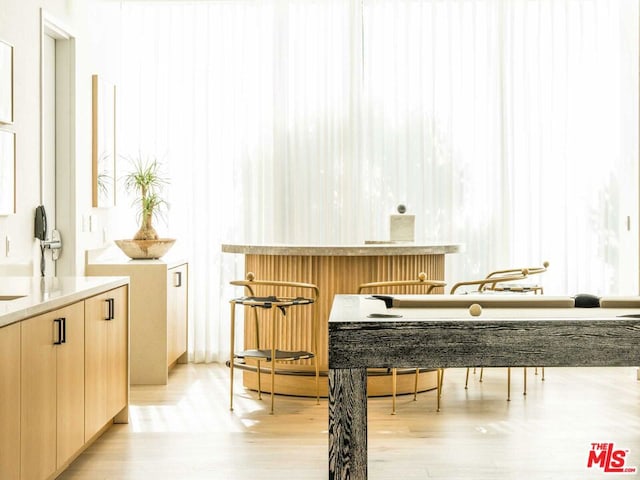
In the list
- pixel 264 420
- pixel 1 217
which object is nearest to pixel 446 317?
pixel 264 420

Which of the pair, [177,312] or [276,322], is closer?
[276,322]

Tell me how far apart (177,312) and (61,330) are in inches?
118

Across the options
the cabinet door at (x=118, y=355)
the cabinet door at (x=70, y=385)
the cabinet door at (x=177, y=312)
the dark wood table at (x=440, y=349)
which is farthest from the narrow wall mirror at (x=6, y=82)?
the dark wood table at (x=440, y=349)

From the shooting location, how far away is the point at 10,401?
283cm

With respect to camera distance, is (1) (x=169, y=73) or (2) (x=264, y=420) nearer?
(2) (x=264, y=420)

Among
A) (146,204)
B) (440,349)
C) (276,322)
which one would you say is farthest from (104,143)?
(440,349)

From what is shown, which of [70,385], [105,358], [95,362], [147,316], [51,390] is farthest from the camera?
[147,316]

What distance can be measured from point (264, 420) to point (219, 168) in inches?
108

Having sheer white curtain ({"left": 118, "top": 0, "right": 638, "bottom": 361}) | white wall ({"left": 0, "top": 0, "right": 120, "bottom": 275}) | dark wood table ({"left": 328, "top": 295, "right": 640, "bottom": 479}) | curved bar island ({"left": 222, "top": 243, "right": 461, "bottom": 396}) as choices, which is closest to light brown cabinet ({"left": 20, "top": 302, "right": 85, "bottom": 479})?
dark wood table ({"left": 328, "top": 295, "right": 640, "bottom": 479})

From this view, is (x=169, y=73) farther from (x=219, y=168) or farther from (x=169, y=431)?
(x=169, y=431)

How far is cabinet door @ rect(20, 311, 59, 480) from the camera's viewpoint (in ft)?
9.82

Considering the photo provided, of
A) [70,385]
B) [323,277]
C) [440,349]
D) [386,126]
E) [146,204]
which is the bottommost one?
[70,385]

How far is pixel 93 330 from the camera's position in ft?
12.9

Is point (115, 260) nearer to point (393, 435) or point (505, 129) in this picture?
point (393, 435)
